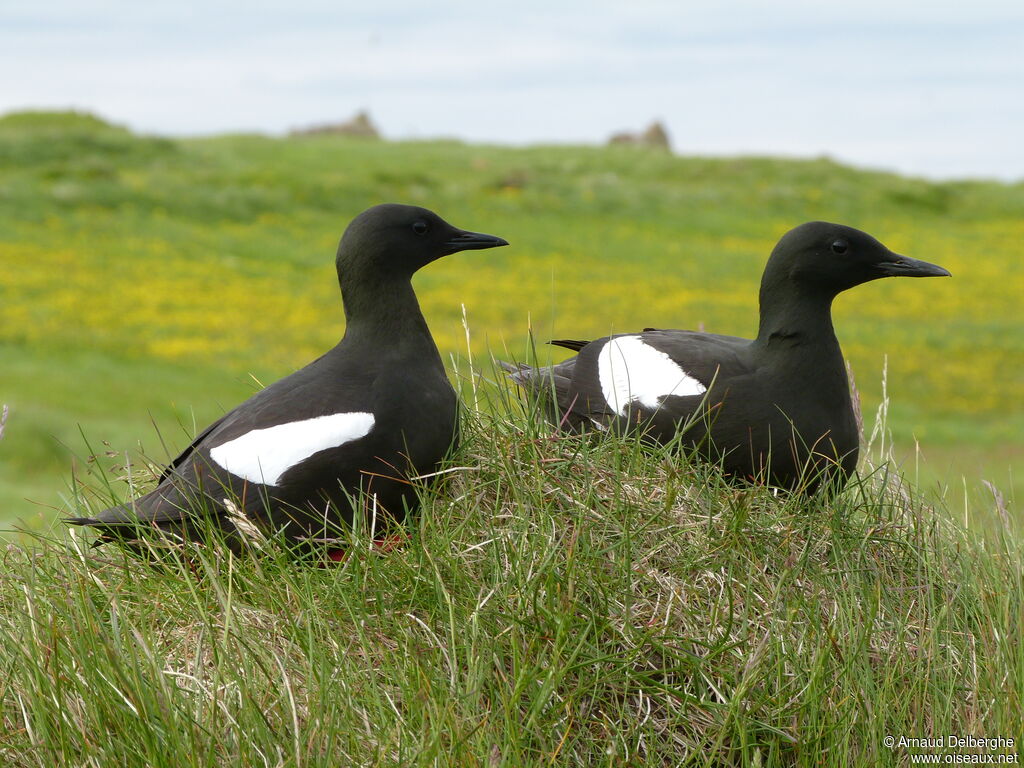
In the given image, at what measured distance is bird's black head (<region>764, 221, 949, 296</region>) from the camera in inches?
179

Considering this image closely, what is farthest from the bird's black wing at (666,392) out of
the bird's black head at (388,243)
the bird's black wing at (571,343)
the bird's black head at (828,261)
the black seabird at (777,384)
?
the bird's black head at (388,243)

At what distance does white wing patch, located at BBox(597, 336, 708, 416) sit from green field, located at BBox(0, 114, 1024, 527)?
4.29 ft

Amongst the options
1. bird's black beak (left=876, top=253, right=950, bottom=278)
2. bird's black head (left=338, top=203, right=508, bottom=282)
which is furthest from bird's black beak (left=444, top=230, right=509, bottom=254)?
bird's black beak (left=876, top=253, right=950, bottom=278)

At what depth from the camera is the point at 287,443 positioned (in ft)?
13.0

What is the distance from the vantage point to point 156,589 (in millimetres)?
3838

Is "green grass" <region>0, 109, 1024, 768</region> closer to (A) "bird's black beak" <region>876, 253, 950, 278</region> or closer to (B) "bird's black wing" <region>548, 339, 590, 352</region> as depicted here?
(B) "bird's black wing" <region>548, 339, 590, 352</region>

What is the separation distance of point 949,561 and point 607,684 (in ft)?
5.33

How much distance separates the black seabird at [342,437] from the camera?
396cm

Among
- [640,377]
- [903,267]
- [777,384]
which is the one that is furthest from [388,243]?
[903,267]

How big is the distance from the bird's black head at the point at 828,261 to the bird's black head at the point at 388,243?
118cm

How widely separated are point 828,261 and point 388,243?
179cm

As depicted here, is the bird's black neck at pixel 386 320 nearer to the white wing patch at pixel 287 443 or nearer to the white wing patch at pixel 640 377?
the white wing patch at pixel 287 443

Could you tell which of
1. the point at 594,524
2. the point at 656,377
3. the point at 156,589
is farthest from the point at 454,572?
the point at 656,377

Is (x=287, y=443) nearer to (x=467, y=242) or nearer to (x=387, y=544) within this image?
(x=387, y=544)
